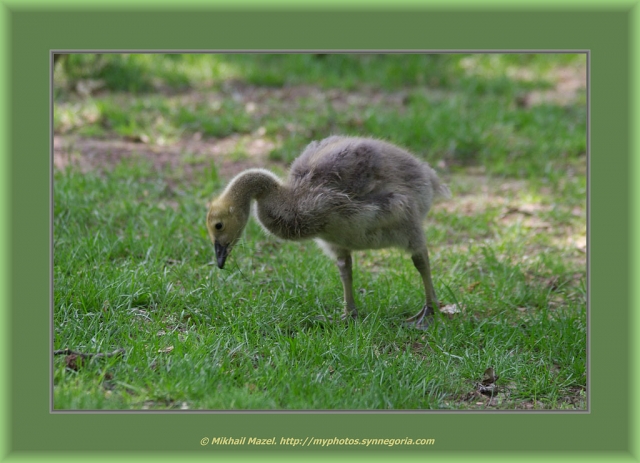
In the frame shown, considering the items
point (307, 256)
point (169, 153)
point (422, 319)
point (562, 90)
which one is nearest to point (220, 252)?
point (307, 256)

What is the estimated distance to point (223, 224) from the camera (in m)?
5.39

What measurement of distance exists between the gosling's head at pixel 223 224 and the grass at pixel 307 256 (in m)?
0.43

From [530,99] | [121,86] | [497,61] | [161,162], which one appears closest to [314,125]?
[161,162]

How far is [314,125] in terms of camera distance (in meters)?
9.31

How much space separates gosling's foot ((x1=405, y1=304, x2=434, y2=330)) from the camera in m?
5.68

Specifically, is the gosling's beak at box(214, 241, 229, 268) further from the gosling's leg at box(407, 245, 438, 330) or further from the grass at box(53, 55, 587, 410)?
the gosling's leg at box(407, 245, 438, 330)

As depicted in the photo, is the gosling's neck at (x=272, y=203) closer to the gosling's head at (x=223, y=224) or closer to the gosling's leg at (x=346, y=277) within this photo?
the gosling's head at (x=223, y=224)

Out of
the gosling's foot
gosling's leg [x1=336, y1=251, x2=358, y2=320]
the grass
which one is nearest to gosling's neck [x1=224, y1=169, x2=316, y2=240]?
gosling's leg [x1=336, y1=251, x2=358, y2=320]

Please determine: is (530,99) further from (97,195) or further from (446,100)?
(97,195)

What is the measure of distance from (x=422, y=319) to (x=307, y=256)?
136cm

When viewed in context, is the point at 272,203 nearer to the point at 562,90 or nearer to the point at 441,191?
the point at 441,191

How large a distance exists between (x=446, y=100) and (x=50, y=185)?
6.79m

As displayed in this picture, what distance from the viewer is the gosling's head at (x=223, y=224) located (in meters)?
5.40

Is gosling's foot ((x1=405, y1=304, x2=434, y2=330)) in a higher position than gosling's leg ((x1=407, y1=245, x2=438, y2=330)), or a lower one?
lower
